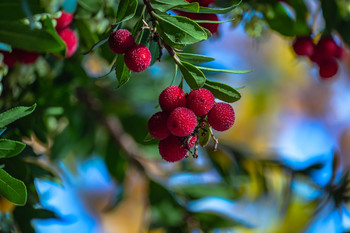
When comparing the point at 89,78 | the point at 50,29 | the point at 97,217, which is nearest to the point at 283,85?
the point at 97,217

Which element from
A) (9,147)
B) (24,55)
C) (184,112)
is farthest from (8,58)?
(184,112)

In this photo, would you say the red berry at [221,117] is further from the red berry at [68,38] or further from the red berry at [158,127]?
the red berry at [68,38]

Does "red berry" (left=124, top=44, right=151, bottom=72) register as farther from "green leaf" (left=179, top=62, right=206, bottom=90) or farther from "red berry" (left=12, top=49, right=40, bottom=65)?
"red berry" (left=12, top=49, right=40, bottom=65)

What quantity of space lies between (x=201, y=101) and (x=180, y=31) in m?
0.06

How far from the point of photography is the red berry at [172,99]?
0.45 m

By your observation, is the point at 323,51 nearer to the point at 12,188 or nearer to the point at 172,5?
the point at 172,5

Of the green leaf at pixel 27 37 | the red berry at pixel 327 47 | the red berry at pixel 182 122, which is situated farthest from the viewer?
the red berry at pixel 327 47

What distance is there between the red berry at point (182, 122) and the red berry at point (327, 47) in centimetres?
29

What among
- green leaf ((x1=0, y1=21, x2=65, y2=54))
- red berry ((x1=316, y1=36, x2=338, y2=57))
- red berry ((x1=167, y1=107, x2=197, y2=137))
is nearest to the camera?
red berry ((x1=167, y1=107, x2=197, y2=137))

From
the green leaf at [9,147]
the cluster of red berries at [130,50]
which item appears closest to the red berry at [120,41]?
the cluster of red berries at [130,50]

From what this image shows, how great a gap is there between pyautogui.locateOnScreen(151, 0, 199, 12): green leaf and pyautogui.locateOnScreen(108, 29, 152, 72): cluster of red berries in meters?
0.04

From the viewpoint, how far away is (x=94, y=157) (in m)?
1.02

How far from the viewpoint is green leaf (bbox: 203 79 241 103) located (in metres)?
0.46

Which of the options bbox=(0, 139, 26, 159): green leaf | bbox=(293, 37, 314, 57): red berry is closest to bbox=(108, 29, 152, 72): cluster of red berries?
bbox=(0, 139, 26, 159): green leaf
